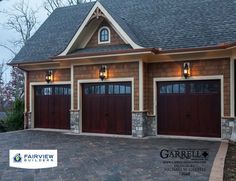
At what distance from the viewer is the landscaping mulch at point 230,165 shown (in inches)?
259

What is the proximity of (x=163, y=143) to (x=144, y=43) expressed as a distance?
468 cm

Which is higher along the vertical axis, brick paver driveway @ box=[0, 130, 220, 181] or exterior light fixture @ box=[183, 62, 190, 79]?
exterior light fixture @ box=[183, 62, 190, 79]

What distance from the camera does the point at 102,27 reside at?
1448 cm

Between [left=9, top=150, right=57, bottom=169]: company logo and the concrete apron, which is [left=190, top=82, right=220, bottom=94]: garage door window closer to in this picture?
the concrete apron

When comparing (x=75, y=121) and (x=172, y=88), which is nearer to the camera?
(x=172, y=88)

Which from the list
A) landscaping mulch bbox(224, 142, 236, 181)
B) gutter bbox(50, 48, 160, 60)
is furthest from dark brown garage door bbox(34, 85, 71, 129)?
landscaping mulch bbox(224, 142, 236, 181)

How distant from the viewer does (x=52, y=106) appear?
1659 cm

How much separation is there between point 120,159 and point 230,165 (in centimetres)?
294

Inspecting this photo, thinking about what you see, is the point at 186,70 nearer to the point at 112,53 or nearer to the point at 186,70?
the point at 186,70

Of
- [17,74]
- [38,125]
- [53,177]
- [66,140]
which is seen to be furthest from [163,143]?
[17,74]

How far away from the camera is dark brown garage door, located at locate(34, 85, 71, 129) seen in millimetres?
16078

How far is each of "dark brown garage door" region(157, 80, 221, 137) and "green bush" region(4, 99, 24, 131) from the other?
29.6 ft

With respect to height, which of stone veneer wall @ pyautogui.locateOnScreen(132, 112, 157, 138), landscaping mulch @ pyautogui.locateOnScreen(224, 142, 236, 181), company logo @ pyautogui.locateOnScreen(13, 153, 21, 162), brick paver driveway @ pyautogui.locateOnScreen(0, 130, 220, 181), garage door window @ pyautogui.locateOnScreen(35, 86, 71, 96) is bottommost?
brick paver driveway @ pyautogui.locateOnScreen(0, 130, 220, 181)

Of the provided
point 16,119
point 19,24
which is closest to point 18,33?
point 19,24
